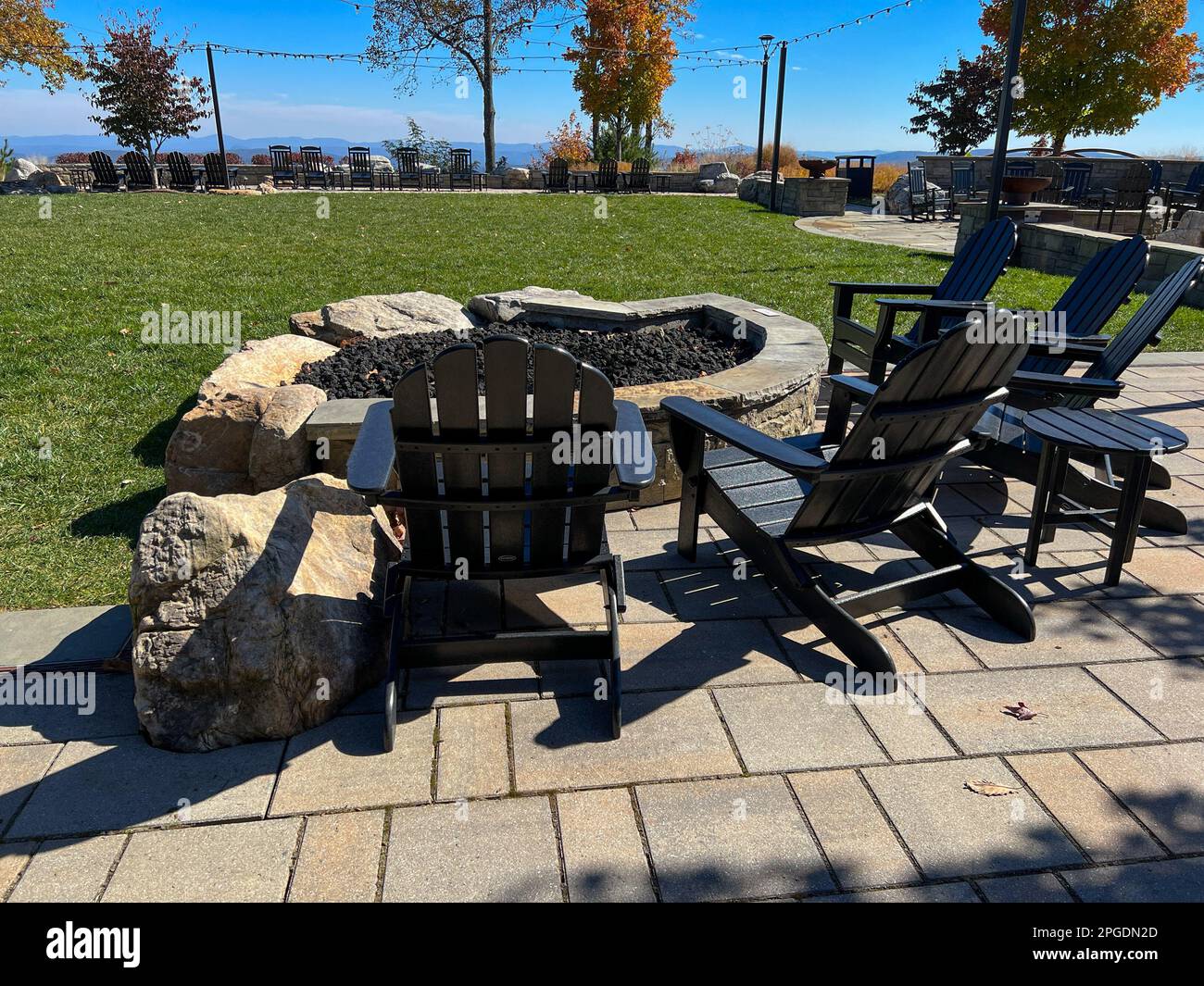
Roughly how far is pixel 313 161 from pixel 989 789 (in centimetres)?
2305

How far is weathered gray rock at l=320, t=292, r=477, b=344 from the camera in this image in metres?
5.03

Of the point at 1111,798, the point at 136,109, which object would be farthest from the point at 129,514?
the point at 136,109

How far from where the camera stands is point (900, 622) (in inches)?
116

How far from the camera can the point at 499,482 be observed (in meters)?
2.36

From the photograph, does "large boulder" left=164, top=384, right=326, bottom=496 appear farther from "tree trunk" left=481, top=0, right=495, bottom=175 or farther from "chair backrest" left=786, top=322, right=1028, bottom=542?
"tree trunk" left=481, top=0, right=495, bottom=175

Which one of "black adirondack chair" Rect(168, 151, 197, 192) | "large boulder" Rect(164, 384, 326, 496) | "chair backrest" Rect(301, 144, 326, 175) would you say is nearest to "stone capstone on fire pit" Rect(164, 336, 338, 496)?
"large boulder" Rect(164, 384, 326, 496)

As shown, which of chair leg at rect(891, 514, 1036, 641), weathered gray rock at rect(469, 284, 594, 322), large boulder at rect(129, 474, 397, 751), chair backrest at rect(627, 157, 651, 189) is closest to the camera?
large boulder at rect(129, 474, 397, 751)

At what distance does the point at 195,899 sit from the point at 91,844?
0.35 m

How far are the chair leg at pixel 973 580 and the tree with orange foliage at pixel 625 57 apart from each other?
22.9 metres

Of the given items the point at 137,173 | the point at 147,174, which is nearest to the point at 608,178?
the point at 147,174

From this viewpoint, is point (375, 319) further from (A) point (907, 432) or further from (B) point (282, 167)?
(B) point (282, 167)

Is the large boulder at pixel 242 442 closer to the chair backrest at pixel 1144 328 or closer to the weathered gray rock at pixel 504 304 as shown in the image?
the weathered gray rock at pixel 504 304

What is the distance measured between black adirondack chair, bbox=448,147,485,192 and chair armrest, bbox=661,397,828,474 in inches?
757
